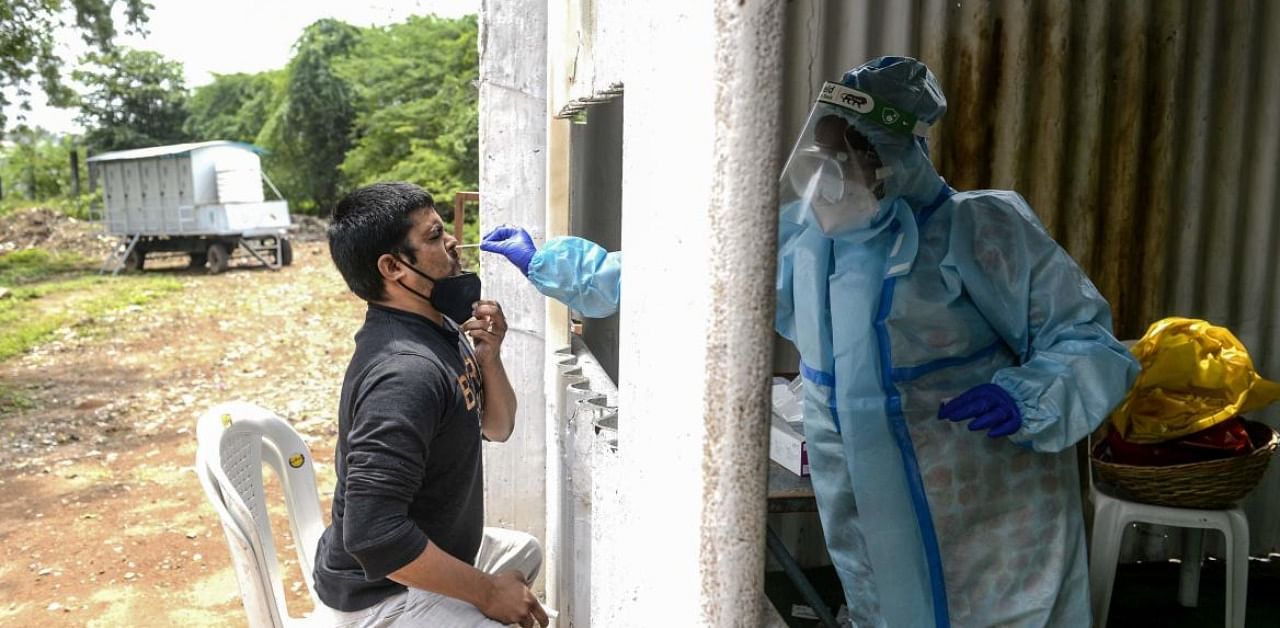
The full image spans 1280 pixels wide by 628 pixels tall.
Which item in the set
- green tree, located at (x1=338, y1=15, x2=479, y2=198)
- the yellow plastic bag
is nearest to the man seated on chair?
the yellow plastic bag

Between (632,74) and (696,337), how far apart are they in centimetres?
49

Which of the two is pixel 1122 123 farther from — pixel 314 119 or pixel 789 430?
pixel 314 119

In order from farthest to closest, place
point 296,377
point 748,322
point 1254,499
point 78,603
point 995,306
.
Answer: point 296,377
point 78,603
point 1254,499
point 995,306
point 748,322

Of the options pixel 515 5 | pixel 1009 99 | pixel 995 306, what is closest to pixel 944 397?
pixel 995 306

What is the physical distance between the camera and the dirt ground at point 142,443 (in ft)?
17.2

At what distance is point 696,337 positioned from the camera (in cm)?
114

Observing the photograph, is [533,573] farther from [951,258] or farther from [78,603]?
[78,603]

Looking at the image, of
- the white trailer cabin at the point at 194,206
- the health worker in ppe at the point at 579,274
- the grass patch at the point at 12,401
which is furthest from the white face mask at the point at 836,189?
the white trailer cabin at the point at 194,206

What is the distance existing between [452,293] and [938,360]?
124 centimetres

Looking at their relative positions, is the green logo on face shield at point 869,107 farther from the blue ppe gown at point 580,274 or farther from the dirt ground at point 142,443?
the dirt ground at point 142,443

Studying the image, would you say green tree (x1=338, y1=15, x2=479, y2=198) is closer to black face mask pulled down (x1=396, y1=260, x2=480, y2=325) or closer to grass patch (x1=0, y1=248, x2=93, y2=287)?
grass patch (x1=0, y1=248, x2=93, y2=287)

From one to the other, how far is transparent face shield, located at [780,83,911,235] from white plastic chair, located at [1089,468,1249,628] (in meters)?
1.60

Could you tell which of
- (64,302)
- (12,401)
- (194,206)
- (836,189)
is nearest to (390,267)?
(836,189)

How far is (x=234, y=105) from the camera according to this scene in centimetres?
3600
